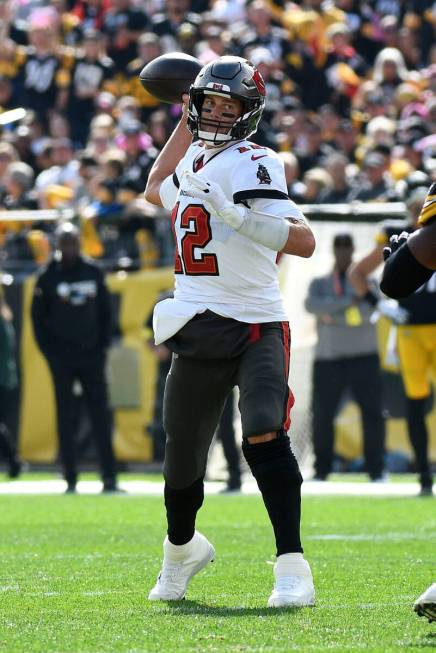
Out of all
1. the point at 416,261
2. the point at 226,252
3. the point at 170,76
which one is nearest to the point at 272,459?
the point at 226,252

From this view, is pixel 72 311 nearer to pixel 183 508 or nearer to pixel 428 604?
pixel 183 508

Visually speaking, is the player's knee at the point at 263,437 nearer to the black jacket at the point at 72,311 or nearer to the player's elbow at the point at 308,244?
the player's elbow at the point at 308,244

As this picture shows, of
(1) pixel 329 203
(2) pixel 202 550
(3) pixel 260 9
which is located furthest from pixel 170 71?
(3) pixel 260 9

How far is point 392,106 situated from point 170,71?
989 centimetres

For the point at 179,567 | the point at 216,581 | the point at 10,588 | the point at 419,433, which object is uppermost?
the point at 179,567

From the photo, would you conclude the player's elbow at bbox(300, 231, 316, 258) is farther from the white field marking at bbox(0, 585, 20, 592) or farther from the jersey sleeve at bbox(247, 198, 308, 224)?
the white field marking at bbox(0, 585, 20, 592)

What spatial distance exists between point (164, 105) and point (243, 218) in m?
11.4

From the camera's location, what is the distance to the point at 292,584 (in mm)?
4902

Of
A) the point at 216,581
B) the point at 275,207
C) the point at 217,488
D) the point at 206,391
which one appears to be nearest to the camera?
the point at 275,207

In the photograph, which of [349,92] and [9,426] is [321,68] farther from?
[9,426]

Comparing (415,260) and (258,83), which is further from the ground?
(258,83)

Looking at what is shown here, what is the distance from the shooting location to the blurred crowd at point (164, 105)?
13039mm

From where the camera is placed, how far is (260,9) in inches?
653

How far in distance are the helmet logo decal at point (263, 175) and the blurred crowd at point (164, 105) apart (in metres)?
7.10
